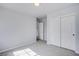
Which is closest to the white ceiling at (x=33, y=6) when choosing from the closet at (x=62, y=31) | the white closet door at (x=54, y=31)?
the closet at (x=62, y=31)

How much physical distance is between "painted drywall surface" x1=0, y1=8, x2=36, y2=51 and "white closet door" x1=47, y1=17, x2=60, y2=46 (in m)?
1.52

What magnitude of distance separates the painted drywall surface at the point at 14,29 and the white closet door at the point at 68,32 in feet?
8.23

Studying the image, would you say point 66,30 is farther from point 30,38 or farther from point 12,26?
point 12,26

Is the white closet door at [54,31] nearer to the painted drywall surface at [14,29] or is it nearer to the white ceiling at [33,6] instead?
the white ceiling at [33,6]

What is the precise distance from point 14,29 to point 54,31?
269cm

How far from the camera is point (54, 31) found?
14.6ft

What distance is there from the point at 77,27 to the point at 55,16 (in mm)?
1625

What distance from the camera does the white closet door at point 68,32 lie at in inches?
135


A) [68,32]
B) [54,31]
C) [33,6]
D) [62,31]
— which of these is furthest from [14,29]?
[68,32]

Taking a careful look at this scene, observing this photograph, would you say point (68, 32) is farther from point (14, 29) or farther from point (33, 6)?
point (14, 29)

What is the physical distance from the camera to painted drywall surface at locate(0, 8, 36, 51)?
132 inches

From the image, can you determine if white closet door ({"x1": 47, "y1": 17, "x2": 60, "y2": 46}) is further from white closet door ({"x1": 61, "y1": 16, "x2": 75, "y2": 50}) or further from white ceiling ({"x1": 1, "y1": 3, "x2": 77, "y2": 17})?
white ceiling ({"x1": 1, "y1": 3, "x2": 77, "y2": 17})

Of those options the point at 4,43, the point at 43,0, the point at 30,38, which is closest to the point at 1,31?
the point at 4,43

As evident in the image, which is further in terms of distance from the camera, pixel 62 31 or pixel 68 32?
pixel 62 31
